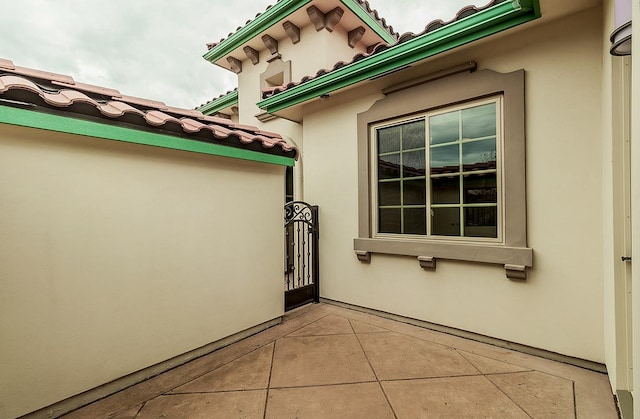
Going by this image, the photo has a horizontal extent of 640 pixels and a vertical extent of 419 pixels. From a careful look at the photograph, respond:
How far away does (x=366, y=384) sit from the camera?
2186mm

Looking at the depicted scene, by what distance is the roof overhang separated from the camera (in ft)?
16.8

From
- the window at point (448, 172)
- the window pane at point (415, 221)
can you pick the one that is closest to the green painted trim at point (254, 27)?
the window at point (448, 172)

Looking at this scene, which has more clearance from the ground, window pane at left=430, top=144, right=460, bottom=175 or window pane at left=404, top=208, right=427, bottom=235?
window pane at left=430, top=144, right=460, bottom=175

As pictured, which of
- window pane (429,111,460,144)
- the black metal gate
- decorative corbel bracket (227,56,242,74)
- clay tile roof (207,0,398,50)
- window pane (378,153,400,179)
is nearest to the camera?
window pane (429,111,460,144)

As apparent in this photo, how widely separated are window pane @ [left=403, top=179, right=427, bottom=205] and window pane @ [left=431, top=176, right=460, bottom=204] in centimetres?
11

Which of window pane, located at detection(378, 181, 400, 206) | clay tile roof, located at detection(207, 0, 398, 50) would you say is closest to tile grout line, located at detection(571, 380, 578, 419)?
window pane, located at detection(378, 181, 400, 206)

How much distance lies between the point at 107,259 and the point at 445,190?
3.48m

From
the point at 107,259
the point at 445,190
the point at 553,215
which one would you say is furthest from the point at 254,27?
the point at 553,215

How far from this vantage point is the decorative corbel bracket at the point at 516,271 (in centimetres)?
257

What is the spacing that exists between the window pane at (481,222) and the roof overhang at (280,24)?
471 cm

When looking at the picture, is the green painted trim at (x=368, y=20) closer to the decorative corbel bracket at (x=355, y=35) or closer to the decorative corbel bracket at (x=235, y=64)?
the decorative corbel bracket at (x=355, y=35)

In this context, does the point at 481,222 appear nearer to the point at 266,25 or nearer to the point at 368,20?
Answer: the point at 368,20

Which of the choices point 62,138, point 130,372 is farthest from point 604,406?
point 62,138

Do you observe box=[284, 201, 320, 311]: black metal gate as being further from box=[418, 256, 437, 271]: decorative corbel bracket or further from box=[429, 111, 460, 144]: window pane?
box=[429, 111, 460, 144]: window pane
